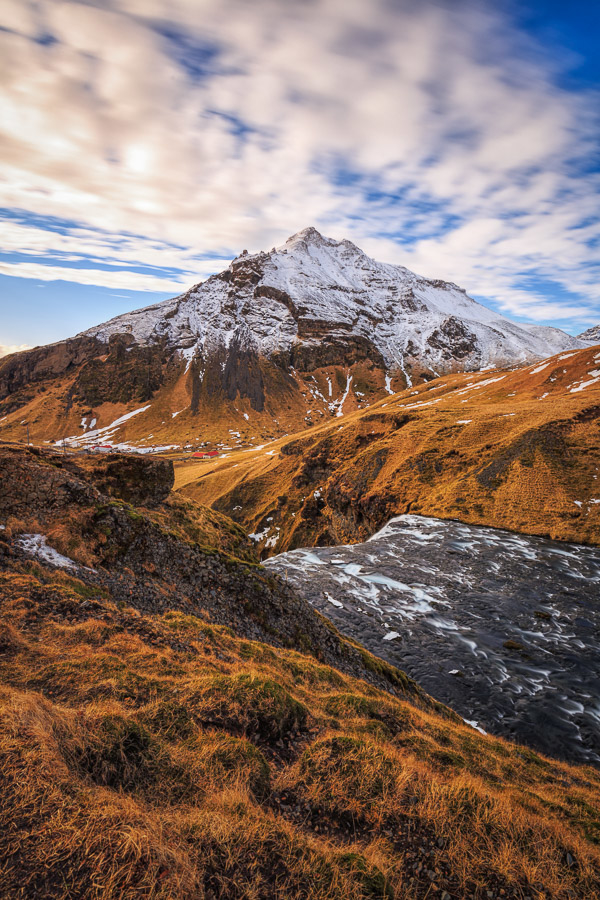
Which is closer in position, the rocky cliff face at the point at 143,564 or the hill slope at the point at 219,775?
the hill slope at the point at 219,775

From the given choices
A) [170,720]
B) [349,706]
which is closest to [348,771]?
[349,706]

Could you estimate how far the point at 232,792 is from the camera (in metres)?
6.45

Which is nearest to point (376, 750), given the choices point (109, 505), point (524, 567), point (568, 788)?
point (568, 788)

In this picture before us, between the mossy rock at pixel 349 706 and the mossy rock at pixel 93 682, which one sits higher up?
the mossy rock at pixel 93 682

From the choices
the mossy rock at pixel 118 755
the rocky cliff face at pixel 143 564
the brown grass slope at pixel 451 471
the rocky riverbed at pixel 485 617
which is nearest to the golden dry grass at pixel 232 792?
the mossy rock at pixel 118 755

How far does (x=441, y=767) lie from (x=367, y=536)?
42060 millimetres

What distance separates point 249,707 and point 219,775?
2234mm

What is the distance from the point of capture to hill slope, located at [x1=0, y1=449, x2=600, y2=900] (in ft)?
16.1

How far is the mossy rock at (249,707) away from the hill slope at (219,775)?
0.13 ft

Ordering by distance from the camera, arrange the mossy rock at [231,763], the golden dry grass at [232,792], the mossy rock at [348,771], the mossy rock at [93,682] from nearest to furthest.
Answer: the golden dry grass at [232,792], the mossy rock at [231,763], the mossy rock at [348,771], the mossy rock at [93,682]

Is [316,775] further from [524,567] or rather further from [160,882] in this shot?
[524,567]

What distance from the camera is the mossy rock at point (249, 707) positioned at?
8.86m

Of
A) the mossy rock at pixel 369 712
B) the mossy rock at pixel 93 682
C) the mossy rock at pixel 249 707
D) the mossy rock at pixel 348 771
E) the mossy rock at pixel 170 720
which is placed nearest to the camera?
the mossy rock at pixel 348 771

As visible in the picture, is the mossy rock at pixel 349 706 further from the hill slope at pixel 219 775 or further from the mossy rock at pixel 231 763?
the mossy rock at pixel 231 763
